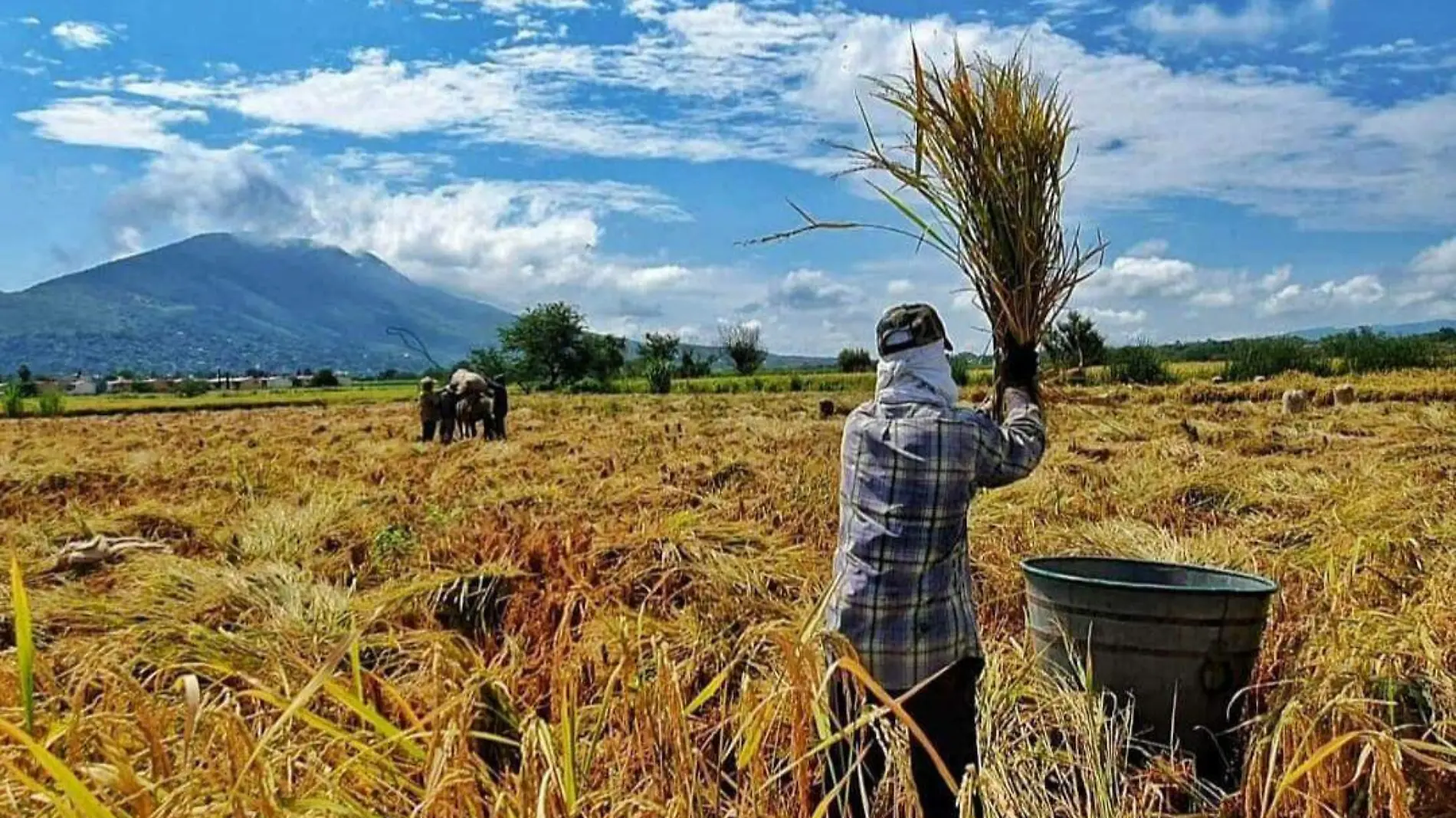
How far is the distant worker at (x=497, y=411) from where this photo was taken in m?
14.6

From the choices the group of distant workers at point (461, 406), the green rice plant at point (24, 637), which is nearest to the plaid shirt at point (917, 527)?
the green rice plant at point (24, 637)

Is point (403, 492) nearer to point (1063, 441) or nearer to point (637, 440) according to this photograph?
point (637, 440)

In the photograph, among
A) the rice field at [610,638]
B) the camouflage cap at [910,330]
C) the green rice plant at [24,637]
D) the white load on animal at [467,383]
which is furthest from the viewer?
the white load on animal at [467,383]

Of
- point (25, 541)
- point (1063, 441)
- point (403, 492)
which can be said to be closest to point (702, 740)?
point (25, 541)

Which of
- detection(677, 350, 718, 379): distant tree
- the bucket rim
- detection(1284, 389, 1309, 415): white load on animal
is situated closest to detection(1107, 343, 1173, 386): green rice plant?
detection(1284, 389, 1309, 415): white load on animal

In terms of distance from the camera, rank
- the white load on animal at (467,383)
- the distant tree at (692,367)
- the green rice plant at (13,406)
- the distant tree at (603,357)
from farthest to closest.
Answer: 1. the distant tree at (603,357)
2. the distant tree at (692,367)
3. the green rice plant at (13,406)
4. the white load on animal at (467,383)

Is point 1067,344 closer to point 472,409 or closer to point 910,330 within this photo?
point 910,330

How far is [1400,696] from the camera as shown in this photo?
3055 mm

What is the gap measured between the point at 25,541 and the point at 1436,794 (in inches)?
260

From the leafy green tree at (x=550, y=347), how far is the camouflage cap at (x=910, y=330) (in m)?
60.7

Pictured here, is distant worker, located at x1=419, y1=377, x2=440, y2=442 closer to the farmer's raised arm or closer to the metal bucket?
the metal bucket

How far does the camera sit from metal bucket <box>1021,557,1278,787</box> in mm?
3131

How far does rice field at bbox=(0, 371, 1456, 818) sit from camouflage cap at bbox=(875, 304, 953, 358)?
0.67 meters

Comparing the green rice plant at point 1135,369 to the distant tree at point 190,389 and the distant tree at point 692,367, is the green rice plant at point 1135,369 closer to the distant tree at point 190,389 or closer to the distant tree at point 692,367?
the distant tree at point 692,367
